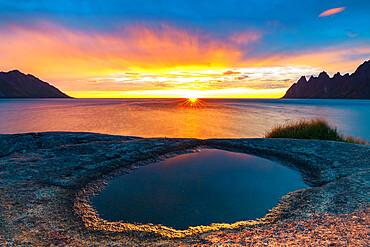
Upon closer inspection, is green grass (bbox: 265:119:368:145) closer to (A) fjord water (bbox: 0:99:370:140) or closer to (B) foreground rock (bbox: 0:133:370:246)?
(B) foreground rock (bbox: 0:133:370:246)

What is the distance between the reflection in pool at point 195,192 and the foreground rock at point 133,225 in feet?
1.03

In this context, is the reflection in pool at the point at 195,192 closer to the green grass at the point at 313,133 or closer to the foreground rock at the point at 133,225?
the foreground rock at the point at 133,225

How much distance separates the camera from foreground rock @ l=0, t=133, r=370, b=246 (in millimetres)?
3703

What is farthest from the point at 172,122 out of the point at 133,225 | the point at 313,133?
the point at 133,225

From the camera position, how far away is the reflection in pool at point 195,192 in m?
4.79

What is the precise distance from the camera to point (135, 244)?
12.4 feet

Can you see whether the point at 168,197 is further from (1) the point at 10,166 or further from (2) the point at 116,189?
(1) the point at 10,166

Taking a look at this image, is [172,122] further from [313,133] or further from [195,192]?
[195,192]

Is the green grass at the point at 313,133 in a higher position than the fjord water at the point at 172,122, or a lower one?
higher

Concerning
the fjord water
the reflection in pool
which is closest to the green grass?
the reflection in pool

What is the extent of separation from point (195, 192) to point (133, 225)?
2245 mm

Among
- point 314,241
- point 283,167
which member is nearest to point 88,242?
point 314,241

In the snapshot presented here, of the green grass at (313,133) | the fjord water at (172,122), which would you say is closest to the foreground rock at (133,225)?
the green grass at (313,133)

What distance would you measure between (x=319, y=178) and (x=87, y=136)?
15.2 meters
